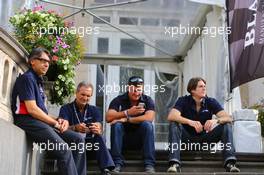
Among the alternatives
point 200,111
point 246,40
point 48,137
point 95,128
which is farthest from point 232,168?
point 246,40

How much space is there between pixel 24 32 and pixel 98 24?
2.90m

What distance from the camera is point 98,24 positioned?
27.2 feet

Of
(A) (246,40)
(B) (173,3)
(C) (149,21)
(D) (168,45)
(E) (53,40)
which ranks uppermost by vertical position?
(B) (173,3)

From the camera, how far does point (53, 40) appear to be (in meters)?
5.50

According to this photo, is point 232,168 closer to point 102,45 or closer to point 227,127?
point 227,127

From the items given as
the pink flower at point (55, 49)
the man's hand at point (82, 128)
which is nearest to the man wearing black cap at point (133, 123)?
the man's hand at point (82, 128)

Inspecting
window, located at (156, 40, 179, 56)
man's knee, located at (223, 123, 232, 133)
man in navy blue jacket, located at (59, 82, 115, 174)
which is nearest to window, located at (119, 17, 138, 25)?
window, located at (156, 40, 179, 56)

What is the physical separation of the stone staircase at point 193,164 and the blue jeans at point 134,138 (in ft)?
0.52

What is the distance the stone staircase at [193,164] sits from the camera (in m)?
5.04

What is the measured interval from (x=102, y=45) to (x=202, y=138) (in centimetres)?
359

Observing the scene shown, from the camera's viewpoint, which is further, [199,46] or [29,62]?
[199,46]

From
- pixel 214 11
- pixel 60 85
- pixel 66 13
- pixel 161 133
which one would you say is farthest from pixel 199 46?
pixel 60 85

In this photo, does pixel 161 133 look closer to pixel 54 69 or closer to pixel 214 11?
pixel 214 11

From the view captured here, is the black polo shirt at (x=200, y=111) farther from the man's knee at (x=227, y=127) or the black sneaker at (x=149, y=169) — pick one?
the black sneaker at (x=149, y=169)
